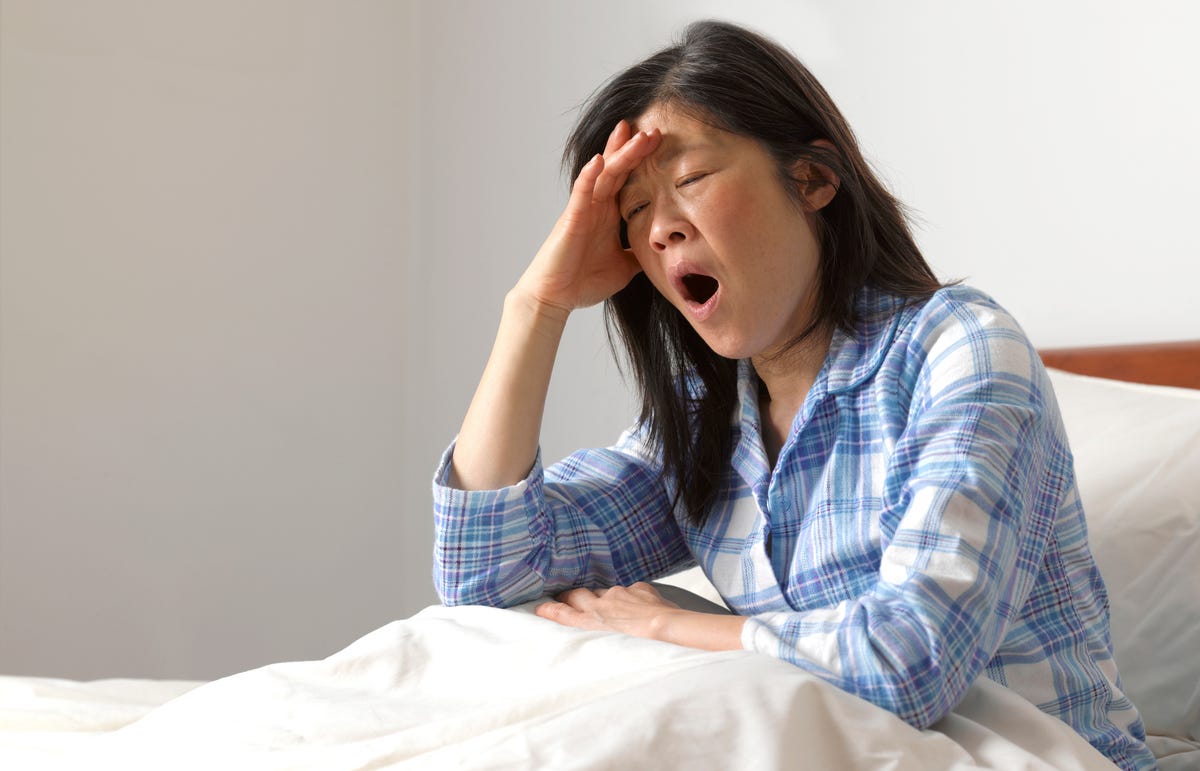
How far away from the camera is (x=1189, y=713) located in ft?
4.00

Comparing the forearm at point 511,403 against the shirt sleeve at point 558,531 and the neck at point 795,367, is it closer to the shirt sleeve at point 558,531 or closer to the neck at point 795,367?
the shirt sleeve at point 558,531

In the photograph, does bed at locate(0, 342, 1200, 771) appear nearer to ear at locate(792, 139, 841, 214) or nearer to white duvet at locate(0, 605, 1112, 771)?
white duvet at locate(0, 605, 1112, 771)

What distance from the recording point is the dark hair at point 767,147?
112 cm

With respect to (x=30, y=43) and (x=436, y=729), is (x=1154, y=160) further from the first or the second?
(x=30, y=43)

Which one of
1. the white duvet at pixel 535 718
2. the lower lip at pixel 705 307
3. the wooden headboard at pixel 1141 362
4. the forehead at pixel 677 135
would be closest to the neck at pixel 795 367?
the lower lip at pixel 705 307

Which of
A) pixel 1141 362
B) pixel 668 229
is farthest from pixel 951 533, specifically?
pixel 1141 362

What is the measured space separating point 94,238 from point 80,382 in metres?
0.31

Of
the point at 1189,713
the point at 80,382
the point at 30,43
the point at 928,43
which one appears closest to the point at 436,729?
the point at 1189,713

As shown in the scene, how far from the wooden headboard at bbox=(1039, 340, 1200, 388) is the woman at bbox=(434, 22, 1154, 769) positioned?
52cm

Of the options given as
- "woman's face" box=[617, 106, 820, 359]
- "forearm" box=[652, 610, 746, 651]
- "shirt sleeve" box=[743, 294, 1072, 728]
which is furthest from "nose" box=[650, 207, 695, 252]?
"forearm" box=[652, 610, 746, 651]

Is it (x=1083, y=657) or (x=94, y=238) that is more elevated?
(x=94, y=238)

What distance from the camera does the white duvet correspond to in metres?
0.74

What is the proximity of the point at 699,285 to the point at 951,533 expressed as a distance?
0.43 m

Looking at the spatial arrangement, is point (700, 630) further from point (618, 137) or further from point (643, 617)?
point (618, 137)
